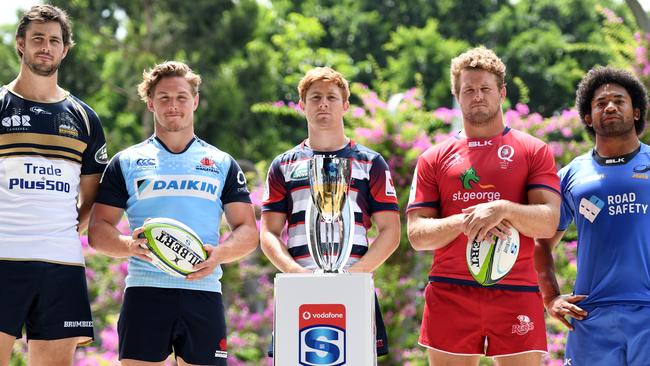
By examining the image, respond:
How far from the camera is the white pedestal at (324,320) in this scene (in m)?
4.29

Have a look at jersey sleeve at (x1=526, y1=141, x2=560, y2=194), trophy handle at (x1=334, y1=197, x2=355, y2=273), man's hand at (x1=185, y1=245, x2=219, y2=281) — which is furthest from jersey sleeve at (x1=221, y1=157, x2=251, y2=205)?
jersey sleeve at (x1=526, y1=141, x2=560, y2=194)

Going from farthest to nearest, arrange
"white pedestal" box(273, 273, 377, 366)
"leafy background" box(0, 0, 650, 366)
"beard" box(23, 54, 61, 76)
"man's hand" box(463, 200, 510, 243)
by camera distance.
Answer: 1. "leafy background" box(0, 0, 650, 366)
2. "beard" box(23, 54, 61, 76)
3. "man's hand" box(463, 200, 510, 243)
4. "white pedestal" box(273, 273, 377, 366)

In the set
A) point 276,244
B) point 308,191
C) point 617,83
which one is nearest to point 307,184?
point 308,191

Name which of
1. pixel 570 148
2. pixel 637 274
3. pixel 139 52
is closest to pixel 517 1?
pixel 139 52

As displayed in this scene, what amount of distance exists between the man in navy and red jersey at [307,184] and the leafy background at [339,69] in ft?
13.5

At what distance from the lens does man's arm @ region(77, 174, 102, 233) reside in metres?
5.24

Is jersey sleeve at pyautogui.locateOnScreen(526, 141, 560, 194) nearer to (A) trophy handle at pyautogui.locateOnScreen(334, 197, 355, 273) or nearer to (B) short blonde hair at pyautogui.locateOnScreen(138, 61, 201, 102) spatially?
(A) trophy handle at pyautogui.locateOnScreen(334, 197, 355, 273)

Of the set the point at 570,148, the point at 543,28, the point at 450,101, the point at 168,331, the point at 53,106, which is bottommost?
the point at 168,331

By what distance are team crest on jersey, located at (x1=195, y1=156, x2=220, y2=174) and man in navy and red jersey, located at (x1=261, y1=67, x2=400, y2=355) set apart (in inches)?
11.9

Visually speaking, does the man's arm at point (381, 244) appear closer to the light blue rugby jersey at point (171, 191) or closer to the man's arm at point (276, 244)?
the man's arm at point (276, 244)

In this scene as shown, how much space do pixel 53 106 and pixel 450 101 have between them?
17105mm

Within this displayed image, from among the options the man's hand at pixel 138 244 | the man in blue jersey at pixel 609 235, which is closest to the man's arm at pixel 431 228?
the man in blue jersey at pixel 609 235

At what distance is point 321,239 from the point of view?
4.48 m

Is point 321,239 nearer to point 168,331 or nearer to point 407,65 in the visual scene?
point 168,331
